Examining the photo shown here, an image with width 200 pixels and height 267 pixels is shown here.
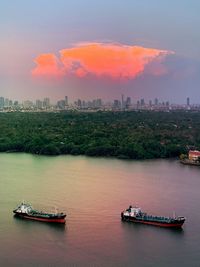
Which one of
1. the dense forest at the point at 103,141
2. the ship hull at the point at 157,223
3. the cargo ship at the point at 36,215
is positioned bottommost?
the ship hull at the point at 157,223

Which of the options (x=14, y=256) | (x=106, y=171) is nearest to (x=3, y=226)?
(x=14, y=256)

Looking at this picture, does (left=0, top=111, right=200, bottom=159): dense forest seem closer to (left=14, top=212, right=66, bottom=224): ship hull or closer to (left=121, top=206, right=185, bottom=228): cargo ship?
(left=121, top=206, right=185, bottom=228): cargo ship

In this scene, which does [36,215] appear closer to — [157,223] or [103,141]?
[157,223]

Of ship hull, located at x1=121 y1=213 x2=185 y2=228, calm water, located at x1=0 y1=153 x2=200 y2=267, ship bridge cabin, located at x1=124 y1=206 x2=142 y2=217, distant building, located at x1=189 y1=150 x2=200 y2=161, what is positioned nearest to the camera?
calm water, located at x1=0 y1=153 x2=200 y2=267

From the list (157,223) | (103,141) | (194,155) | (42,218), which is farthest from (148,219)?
(103,141)

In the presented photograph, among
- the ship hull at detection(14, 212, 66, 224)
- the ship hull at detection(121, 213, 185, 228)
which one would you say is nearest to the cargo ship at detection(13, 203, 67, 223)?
the ship hull at detection(14, 212, 66, 224)

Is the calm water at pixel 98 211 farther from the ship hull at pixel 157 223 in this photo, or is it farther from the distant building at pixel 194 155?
the distant building at pixel 194 155

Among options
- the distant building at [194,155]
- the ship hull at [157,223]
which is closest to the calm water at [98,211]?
the ship hull at [157,223]
